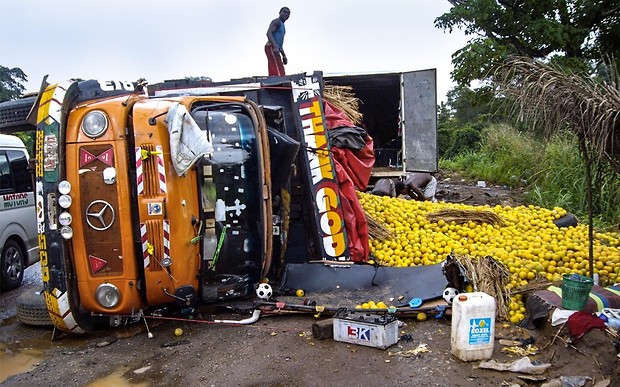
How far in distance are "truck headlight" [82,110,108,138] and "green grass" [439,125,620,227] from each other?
13.5 feet

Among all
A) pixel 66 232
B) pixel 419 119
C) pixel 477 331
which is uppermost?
pixel 419 119

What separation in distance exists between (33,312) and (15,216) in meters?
2.73

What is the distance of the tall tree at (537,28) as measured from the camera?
13.1 m

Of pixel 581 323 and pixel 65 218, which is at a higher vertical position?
pixel 65 218

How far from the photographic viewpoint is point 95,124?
472cm

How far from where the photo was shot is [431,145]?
1120 centimetres

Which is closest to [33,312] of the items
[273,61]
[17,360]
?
[17,360]

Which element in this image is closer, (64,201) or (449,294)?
(64,201)

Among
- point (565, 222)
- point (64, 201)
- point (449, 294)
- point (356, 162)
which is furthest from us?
point (565, 222)

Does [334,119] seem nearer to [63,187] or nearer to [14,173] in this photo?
[63,187]

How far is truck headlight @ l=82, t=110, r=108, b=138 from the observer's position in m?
4.69

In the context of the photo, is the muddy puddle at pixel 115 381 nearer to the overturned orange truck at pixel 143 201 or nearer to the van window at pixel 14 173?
the overturned orange truck at pixel 143 201

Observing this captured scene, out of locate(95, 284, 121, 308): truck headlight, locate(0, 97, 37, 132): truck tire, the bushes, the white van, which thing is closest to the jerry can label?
locate(95, 284, 121, 308): truck headlight

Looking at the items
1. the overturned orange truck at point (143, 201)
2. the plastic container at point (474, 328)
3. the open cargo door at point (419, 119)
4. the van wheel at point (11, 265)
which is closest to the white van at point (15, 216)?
the van wheel at point (11, 265)
